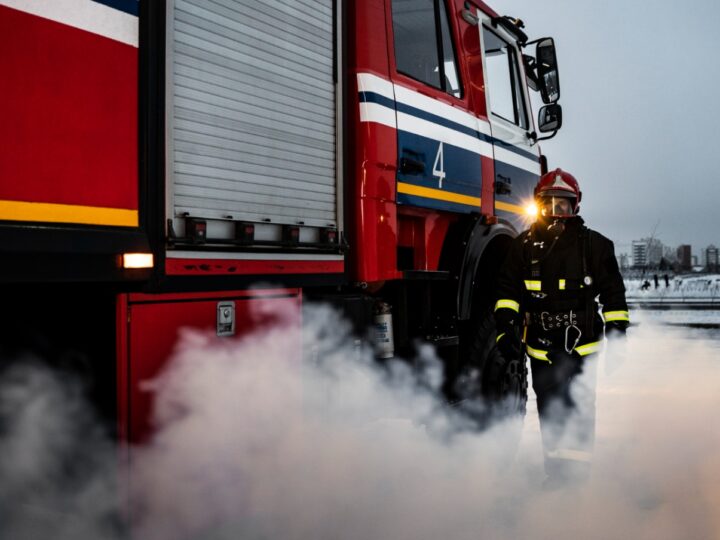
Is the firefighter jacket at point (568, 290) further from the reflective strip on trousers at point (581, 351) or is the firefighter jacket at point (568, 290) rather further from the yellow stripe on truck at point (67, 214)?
the yellow stripe on truck at point (67, 214)

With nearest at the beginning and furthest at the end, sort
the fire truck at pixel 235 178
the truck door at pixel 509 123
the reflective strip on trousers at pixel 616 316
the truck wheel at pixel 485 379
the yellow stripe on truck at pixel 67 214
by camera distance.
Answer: the yellow stripe on truck at pixel 67 214 → the fire truck at pixel 235 178 → the reflective strip on trousers at pixel 616 316 → the truck wheel at pixel 485 379 → the truck door at pixel 509 123

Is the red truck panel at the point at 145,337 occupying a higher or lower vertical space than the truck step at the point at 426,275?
lower

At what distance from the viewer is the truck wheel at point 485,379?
4.75 meters

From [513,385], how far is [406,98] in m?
2.10

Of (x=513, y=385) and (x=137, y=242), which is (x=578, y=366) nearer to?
(x=513, y=385)

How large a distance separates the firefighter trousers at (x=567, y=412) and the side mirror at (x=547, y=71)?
2077 millimetres

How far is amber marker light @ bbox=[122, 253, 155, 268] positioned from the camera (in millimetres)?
2521

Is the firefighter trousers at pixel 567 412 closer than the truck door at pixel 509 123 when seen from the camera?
Yes

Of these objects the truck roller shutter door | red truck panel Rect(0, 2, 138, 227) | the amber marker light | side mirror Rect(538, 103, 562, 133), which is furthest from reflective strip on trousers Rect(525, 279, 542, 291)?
red truck panel Rect(0, 2, 138, 227)

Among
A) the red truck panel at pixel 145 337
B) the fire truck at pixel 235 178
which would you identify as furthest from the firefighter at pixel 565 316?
the red truck panel at pixel 145 337

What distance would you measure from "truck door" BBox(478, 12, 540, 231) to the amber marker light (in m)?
2.97

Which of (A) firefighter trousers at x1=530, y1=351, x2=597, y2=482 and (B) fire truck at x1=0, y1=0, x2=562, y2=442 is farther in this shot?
(A) firefighter trousers at x1=530, y1=351, x2=597, y2=482

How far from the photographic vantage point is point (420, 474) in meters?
4.26

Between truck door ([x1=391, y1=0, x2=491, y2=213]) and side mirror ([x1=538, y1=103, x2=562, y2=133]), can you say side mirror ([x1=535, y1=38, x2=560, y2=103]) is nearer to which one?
side mirror ([x1=538, y1=103, x2=562, y2=133])
